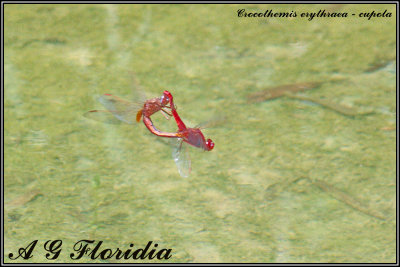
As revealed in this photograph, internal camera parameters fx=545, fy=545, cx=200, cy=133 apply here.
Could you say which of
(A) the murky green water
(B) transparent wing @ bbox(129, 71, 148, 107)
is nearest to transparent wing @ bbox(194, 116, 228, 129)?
(A) the murky green water

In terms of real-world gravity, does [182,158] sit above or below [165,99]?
below

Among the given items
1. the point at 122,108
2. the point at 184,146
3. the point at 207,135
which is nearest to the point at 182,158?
the point at 184,146

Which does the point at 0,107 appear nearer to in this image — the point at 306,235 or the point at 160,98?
the point at 160,98

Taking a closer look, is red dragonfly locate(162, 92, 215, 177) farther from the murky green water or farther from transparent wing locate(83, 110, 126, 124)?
transparent wing locate(83, 110, 126, 124)

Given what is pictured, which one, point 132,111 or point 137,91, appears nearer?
point 132,111

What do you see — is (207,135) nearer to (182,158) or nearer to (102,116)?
(182,158)

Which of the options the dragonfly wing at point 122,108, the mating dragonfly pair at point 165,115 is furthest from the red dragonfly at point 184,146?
the dragonfly wing at point 122,108
